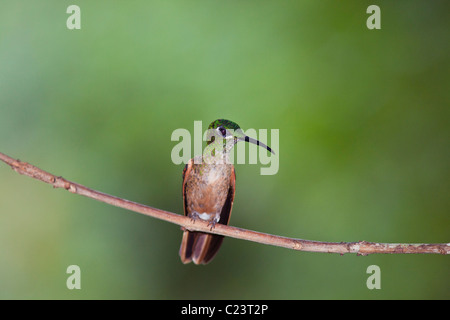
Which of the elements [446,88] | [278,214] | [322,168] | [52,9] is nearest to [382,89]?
[446,88]

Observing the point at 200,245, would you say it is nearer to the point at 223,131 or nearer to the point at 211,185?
the point at 211,185

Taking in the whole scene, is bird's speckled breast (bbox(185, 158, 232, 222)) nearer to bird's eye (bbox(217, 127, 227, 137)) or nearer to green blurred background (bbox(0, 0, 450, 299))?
bird's eye (bbox(217, 127, 227, 137))

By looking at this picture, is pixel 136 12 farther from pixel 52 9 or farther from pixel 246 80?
Answer: pixel 246 80

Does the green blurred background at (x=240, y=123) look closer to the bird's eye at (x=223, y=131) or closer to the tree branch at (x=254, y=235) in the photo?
the bird's eye at (x=223, y=131)

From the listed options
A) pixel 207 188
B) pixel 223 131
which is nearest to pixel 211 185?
pixel 207 188
